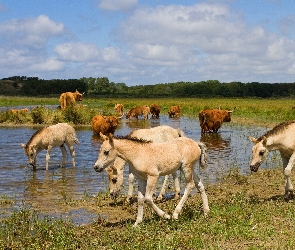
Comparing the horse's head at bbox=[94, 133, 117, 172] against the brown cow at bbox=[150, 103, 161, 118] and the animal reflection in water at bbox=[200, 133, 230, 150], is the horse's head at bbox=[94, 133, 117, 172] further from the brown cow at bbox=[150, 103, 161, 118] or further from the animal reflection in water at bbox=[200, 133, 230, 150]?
the brown cow at bbox=[150, 103, 161, 118]

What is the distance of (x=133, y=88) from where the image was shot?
570ft

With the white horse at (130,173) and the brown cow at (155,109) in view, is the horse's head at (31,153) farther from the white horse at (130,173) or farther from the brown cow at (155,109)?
the brown cow at (155,109)

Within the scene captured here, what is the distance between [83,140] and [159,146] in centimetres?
1559

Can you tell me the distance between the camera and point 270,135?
1076 cm

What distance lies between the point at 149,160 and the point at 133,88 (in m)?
166

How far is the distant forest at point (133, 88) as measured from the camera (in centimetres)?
12875

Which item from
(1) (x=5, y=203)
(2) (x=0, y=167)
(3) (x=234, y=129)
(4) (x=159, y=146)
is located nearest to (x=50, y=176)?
(2) (x=0, y=167)

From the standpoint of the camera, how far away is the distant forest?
5069 inches

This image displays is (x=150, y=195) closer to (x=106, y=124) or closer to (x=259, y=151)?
(x=259, y=151)

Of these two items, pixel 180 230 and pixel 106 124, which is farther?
pixel 106 124

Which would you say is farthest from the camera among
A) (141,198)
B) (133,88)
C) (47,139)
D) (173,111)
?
(133,88)

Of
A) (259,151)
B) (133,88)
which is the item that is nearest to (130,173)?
(259,151)

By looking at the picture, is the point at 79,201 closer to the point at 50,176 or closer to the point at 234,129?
the point at 50,176

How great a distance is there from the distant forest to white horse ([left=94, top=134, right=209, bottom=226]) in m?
111
